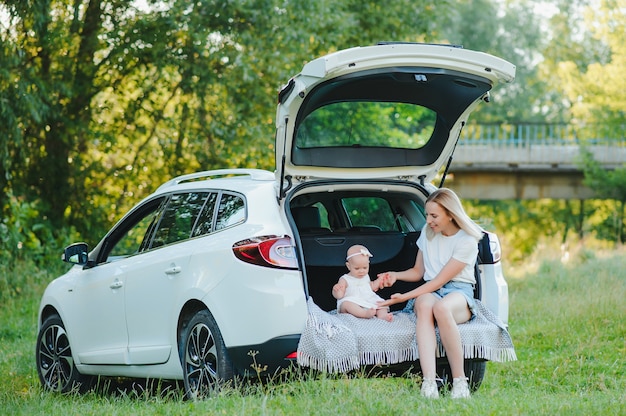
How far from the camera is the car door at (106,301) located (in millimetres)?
7539

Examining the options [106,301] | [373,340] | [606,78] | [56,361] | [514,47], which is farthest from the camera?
[514,47]

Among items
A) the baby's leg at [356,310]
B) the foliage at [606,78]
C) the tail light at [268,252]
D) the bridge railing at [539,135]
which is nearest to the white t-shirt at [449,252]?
the baby's leg at [356,310]

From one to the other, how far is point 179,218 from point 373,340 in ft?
5.86

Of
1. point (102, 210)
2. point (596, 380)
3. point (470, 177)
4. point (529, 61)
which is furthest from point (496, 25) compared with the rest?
point (596, 380)

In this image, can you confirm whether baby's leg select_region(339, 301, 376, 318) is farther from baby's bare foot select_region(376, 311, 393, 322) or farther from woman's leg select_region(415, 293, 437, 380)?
woman's leg select_region(415, 293, 437, 380)

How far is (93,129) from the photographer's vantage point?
1922 cm

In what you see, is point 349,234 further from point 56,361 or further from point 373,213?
point 56,361

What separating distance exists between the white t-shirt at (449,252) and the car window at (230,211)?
1.32m

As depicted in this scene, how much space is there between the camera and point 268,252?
6168mm

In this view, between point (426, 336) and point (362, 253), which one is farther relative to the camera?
point (362, 253)

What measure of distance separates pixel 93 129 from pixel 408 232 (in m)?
12.7

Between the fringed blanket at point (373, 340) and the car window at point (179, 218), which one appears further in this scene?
the car window at point (179, 218)

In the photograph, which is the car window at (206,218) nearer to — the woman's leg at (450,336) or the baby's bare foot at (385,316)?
the baby's bare foot at (385,316)

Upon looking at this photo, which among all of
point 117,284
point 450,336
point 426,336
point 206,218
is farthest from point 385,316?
point 117,284
